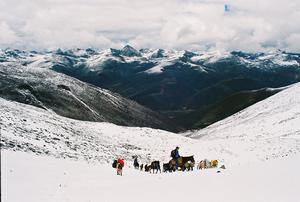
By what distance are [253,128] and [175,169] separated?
2894 inches

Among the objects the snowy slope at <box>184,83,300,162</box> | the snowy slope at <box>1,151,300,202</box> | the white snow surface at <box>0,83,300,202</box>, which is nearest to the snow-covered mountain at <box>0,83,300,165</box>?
the snowy slope at <box>184,83,300,162</box>

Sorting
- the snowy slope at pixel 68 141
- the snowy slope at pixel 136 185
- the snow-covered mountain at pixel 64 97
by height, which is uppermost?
the snow-covered mountain at pixel 64 97

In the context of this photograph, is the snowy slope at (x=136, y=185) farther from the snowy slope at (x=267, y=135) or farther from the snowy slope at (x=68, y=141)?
Result: the snowy slope at (x=267, y=135)

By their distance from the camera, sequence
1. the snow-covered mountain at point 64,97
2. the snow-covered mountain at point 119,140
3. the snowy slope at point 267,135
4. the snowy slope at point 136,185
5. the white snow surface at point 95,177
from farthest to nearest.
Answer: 1. the snow-covered mountain at point 64,97
2. the snowy slope at point 267,135
3. the snow-covered mountain at point 119,140
4. the white snow surface at point 95,177
5. the snowy slope at point 136,185

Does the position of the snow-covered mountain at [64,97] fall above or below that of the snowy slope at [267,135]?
above

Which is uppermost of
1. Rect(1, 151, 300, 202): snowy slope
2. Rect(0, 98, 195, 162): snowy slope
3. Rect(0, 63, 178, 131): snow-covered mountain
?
Rect(0, 63, 178, 131): snow-covered mountain

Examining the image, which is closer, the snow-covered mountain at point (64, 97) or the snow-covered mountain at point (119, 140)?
the snow-covered mountain at point (119, 140)

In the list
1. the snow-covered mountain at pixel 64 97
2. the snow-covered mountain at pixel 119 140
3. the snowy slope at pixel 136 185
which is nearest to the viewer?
the snowy slope at pixel 136 185

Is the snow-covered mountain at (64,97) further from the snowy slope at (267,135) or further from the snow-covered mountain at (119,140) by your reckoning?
→ the snow-covered mountain at (119,140)

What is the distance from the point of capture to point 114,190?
73.9ft

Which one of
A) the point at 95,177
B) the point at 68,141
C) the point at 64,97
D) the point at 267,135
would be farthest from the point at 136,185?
the point at 64,97

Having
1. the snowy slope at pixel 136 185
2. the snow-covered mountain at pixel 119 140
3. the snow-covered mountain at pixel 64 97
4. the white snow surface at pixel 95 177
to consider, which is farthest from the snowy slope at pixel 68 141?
the snow-covered mountain at pixel 64 97

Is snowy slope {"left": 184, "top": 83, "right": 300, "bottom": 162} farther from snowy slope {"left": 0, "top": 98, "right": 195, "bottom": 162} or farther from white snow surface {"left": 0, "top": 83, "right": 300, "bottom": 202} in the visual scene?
white snow surface {"left": 0, "top": 83, "right": 300, "bottom": 202}

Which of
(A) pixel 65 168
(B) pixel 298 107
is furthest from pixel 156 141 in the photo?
(B) pixel 298 107
